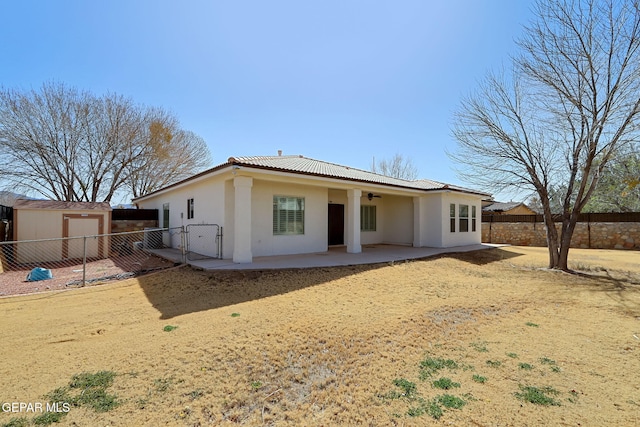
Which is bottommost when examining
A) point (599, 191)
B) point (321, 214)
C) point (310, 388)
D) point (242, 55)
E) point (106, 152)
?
point (310, 388)

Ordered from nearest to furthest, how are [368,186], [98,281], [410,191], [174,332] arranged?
[174,332], [98,281], [368,186], [410,191]

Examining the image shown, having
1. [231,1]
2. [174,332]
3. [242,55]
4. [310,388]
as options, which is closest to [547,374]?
[310,388]

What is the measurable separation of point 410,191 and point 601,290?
7.25 m

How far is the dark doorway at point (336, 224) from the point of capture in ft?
44.2

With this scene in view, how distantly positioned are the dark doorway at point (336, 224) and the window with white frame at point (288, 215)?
8.51 ft

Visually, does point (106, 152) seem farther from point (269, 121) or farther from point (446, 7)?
point (446, 7)

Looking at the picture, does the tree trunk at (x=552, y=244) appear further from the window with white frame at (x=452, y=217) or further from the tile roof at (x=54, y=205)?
the tile roof at (x=54, y=205)

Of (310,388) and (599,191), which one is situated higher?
(599,191)

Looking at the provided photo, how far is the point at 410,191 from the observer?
13.3 m

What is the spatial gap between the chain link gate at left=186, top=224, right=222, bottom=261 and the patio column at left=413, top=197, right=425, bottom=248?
363 inches

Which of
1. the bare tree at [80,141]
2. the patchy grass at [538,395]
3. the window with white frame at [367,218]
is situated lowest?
the patchy grass at [538,395]

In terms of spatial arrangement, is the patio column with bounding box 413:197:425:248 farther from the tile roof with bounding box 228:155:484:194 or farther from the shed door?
the shed door

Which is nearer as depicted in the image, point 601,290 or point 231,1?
point 601,290

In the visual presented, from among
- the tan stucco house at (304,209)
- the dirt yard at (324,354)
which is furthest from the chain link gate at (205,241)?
the dirt yard at (324,354)
